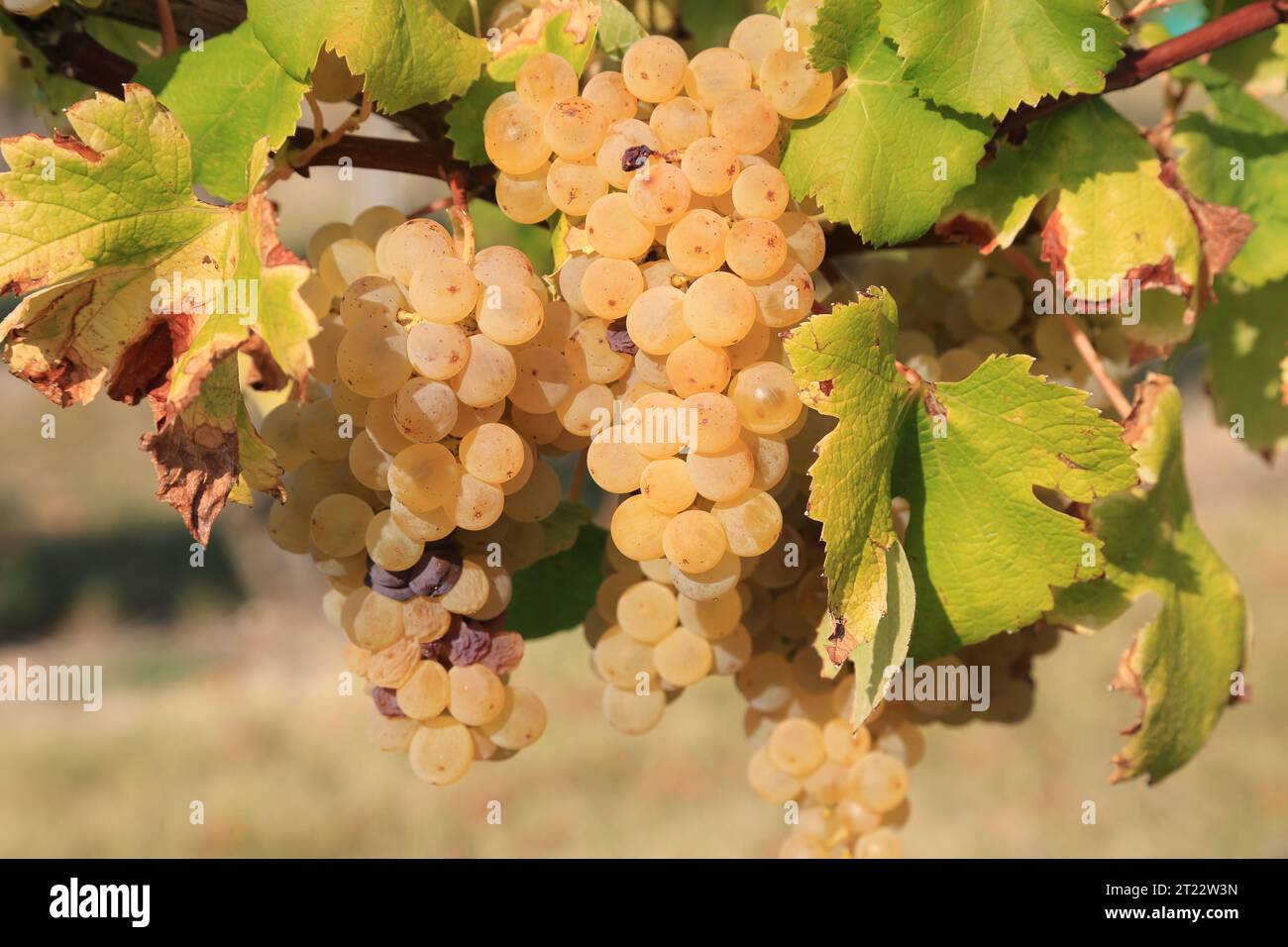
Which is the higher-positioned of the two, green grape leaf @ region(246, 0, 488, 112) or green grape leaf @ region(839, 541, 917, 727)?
green grape leaf @ region(246, 0, 488, 112)

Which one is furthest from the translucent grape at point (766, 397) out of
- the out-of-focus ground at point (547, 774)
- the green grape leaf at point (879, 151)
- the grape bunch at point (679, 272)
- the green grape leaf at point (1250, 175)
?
the out-of-focus ground at point (547, 774)

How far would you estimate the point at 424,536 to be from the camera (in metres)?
0.68

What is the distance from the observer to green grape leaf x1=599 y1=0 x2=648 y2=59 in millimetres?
760

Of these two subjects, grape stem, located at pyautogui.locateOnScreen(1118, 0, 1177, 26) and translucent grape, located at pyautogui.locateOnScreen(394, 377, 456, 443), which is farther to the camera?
grape stem, located at pyautogui.locateOnScreen(1118, 0, 1177, 26)

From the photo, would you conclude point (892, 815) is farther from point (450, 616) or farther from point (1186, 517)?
point (450, 616)

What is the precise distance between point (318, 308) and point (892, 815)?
2.13 ft

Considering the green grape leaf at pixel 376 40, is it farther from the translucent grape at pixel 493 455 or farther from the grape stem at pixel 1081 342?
the grape stem at pixel 1081 342

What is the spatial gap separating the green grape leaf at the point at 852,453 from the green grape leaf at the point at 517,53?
8.7 inches

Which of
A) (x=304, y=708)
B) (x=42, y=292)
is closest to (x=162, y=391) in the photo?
(x=42, y=292)

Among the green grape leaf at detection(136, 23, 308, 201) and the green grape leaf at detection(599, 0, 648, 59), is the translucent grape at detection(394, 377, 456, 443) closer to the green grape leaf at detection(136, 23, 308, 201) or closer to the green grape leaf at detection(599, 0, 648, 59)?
the green grape leaf at detection(136, 23, 308, 201)

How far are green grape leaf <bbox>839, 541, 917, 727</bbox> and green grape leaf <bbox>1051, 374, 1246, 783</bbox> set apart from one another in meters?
0.21

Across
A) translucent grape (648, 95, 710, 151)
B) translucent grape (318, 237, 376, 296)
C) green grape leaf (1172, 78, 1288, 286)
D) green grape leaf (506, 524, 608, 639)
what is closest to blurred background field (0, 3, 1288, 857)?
green grape leaf (506, 524, 608, 639)

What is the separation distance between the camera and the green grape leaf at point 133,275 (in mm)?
611

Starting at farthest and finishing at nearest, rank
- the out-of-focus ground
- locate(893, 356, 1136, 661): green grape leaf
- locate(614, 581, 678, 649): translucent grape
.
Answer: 1. the out-of-focus ground
2. locate(614, 581, 678, 649): translucent grape
3. locate(893, 356, 1136, 661): green grape leaf
